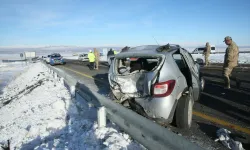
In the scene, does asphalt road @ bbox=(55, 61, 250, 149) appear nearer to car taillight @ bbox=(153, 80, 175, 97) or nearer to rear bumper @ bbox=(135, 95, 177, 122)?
rear bumper @ bbox=(135, 95, 177, 122)

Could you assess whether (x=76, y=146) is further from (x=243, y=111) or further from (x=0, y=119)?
(x=0, y=119)

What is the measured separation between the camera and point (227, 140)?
12.7 ft

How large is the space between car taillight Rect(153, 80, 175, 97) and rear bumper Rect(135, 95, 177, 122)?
72 millimetres

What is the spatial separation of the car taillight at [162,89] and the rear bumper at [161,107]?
0.24ft

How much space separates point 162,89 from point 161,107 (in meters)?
0.32

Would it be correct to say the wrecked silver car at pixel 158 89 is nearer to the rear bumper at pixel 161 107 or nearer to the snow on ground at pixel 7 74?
the rear bumper at pixel 161 107

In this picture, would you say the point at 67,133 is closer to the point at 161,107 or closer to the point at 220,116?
the point at 161,107

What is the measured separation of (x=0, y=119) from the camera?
819 cm

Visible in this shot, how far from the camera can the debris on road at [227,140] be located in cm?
363

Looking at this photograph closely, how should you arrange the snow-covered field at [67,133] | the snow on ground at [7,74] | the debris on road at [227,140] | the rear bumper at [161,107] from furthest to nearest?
the snow on ground at [7,74] → the rear bumper at [161,107] → the snow-covered field at [67,133] → the debris on road at [227,140]

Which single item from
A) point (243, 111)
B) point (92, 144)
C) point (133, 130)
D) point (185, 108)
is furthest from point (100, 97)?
point (243, 111)

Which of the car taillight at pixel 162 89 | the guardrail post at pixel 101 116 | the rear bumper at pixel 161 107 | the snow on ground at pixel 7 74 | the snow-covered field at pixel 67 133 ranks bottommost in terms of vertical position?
the snow on ground at pixel 7 74

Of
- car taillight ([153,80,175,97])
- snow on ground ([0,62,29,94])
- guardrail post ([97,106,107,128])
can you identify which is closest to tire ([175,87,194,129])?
car taillight ([153,80,175,97])

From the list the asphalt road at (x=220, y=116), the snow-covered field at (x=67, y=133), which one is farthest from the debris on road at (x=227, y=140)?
the snow-covered field at (x=67, y=133)
